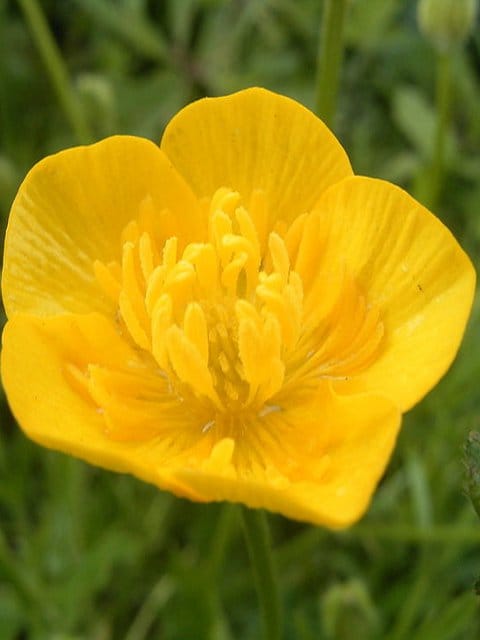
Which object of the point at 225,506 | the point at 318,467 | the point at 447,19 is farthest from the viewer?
the point at 225,506

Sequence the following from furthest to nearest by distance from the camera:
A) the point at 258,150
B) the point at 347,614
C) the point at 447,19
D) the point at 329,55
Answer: the point at 447,19, the point at 347,614, the point at 329,55, the point at 258,150

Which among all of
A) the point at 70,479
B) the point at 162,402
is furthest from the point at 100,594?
the point at 162,402

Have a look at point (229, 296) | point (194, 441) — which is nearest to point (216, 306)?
point (229, 296)

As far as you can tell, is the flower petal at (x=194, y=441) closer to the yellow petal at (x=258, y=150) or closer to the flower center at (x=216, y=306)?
the flower center at (x=216, y=306)

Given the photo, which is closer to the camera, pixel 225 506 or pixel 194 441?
pixel 194 441

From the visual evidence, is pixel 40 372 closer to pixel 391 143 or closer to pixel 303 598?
pixel 303 598

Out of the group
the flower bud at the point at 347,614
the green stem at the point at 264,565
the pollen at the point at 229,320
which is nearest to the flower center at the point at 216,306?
the pollen at the point at 229,320

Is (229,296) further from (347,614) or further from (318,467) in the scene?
(347,614)
